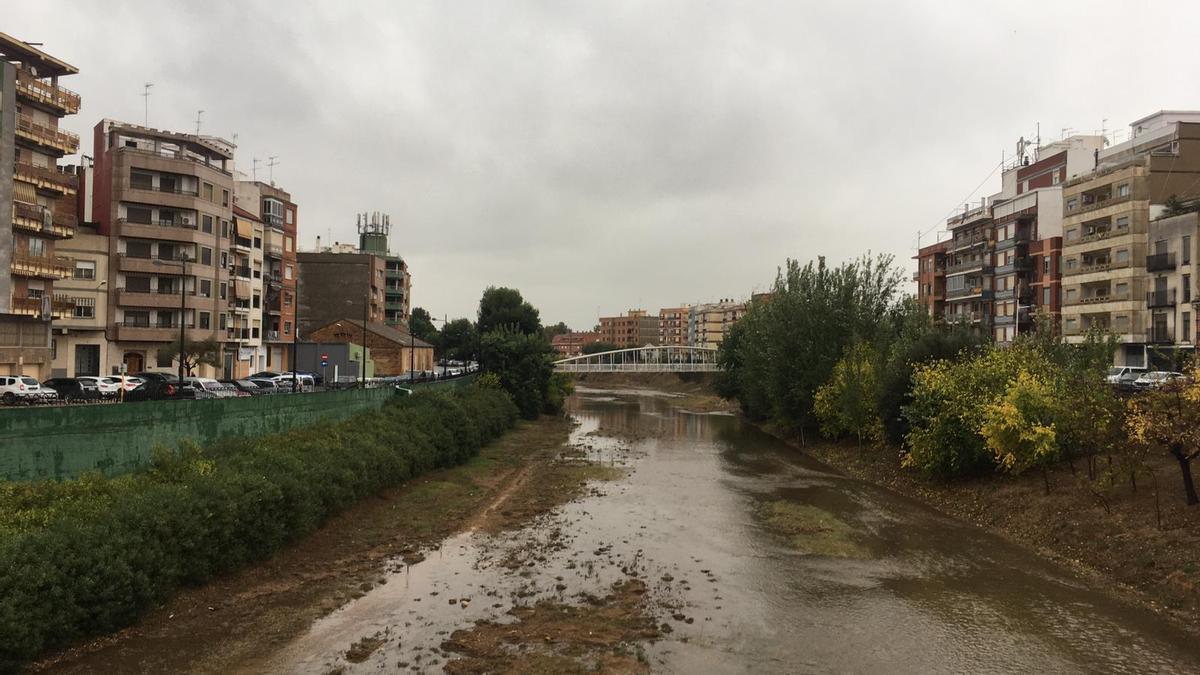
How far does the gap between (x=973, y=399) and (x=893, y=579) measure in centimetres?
1354

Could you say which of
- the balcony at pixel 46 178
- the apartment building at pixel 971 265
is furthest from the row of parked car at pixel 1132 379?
the balcony at pixel 46 178

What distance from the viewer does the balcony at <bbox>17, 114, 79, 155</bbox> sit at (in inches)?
1829

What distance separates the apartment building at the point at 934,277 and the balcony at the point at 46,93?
7818 cm

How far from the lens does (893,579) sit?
69.1 ft

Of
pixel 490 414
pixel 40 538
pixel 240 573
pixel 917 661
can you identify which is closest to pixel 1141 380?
pixel 917 661

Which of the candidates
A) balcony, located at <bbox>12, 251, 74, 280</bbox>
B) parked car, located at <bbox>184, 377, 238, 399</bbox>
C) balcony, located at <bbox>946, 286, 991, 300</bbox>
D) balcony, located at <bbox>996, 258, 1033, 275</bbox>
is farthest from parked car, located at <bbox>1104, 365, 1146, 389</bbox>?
balcony, located at <bbox>12, 251, 74, 280</bbox>

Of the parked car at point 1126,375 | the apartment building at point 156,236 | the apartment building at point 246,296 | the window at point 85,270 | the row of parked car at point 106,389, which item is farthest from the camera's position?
the apartment building at point 246,296

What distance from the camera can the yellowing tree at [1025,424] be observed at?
1115 inches

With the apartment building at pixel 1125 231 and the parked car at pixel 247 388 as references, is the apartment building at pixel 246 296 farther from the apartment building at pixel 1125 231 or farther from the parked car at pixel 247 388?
the apartment building at pixel 1125 231

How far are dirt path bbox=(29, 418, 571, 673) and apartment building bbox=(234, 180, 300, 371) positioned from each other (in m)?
45.5

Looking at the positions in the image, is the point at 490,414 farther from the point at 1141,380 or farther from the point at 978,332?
the point at 1141,380

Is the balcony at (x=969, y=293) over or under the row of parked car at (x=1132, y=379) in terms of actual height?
over

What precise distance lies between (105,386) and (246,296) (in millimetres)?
27295

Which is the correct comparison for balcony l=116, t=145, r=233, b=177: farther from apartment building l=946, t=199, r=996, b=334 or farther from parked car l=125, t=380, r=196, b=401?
apartment building l=946, t=199, r=996, b=334
